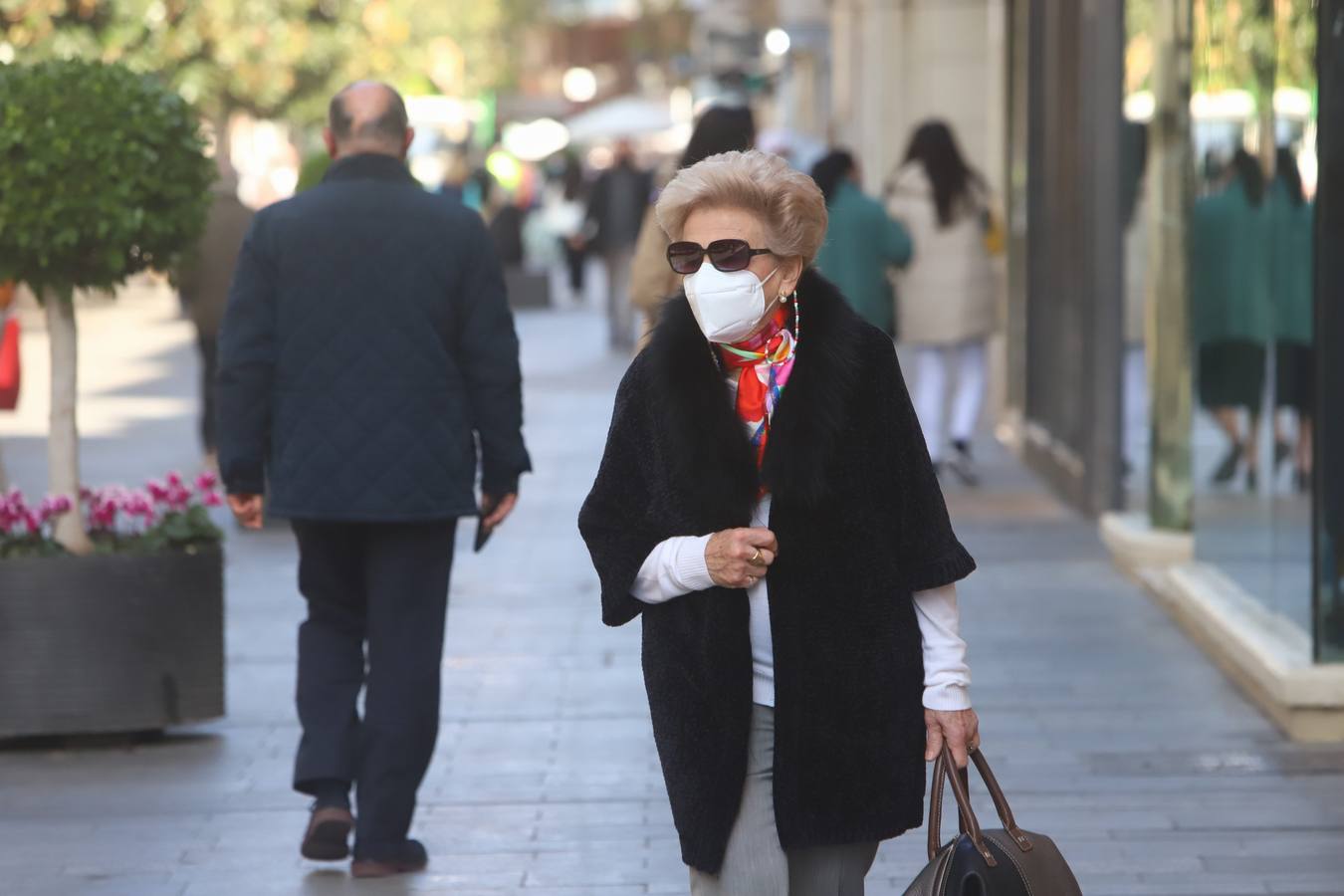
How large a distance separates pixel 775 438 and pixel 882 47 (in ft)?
64.3

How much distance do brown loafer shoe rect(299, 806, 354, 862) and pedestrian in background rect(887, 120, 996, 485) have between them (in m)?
7.66

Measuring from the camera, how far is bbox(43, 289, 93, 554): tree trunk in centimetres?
707

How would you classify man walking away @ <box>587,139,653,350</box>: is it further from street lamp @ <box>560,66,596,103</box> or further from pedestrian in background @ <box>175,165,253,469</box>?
street lamp @ <box>560,66,596,103</box>

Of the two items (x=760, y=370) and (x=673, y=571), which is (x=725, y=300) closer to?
(x=760, y=370)

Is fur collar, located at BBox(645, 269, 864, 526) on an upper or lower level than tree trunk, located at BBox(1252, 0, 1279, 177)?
lower

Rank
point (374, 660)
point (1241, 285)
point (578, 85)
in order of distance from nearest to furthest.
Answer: point (374, 660) → point (1241, 285) → point (578, 85)

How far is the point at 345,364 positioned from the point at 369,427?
15 cm

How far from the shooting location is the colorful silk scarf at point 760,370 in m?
3.69

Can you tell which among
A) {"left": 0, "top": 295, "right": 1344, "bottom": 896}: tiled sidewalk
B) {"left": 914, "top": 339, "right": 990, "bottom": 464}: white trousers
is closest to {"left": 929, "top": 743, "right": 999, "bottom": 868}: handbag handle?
{"left": 0, "top": 295, "right": 1344, "bottom": 896}: tiled sidewalk

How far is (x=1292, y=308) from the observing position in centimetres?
741

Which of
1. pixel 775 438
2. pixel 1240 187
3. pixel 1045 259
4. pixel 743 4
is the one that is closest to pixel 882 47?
pixel 1045 259

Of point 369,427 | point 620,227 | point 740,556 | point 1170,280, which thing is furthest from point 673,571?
point 620,227

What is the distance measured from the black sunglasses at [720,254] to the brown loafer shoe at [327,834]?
8.20 feet

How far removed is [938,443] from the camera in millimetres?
13594
